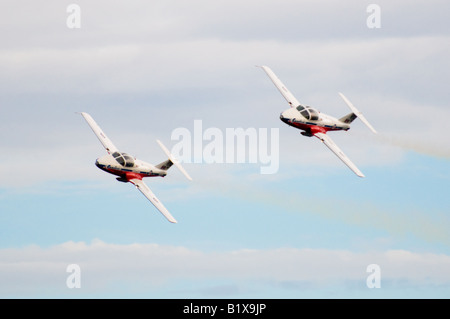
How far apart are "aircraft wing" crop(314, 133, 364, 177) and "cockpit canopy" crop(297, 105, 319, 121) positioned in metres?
2.35

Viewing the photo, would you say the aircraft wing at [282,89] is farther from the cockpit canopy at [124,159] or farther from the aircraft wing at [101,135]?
the aircraft wing at [101,135]

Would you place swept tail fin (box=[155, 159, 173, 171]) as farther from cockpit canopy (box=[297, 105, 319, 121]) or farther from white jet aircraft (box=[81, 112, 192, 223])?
cockpit canopy (box=[297, 105, 319, 121])

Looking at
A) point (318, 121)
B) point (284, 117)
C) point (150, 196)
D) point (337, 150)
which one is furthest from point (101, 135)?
point (337, 150)

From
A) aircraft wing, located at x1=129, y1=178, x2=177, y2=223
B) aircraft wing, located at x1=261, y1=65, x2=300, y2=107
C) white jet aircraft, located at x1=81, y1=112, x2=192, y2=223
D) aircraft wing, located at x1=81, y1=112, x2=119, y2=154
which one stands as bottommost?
aircraft wing, located at x1=129, y1=178, x2=177, y2=223

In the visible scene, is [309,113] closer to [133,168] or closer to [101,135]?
[133,168]

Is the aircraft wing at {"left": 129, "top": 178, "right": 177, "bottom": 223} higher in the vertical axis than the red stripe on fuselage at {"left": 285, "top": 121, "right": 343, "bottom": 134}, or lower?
lower

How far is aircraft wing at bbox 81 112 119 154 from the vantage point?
136 meters

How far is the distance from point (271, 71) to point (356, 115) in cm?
1634

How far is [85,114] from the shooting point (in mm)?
141875

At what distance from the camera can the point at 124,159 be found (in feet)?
432

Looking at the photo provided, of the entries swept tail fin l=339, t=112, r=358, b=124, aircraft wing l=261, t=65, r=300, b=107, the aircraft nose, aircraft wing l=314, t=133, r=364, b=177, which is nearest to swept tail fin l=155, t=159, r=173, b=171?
the aircraft nose

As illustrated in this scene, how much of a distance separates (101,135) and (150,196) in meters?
13.6

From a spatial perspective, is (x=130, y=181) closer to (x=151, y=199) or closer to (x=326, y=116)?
(x=151, y=199)
